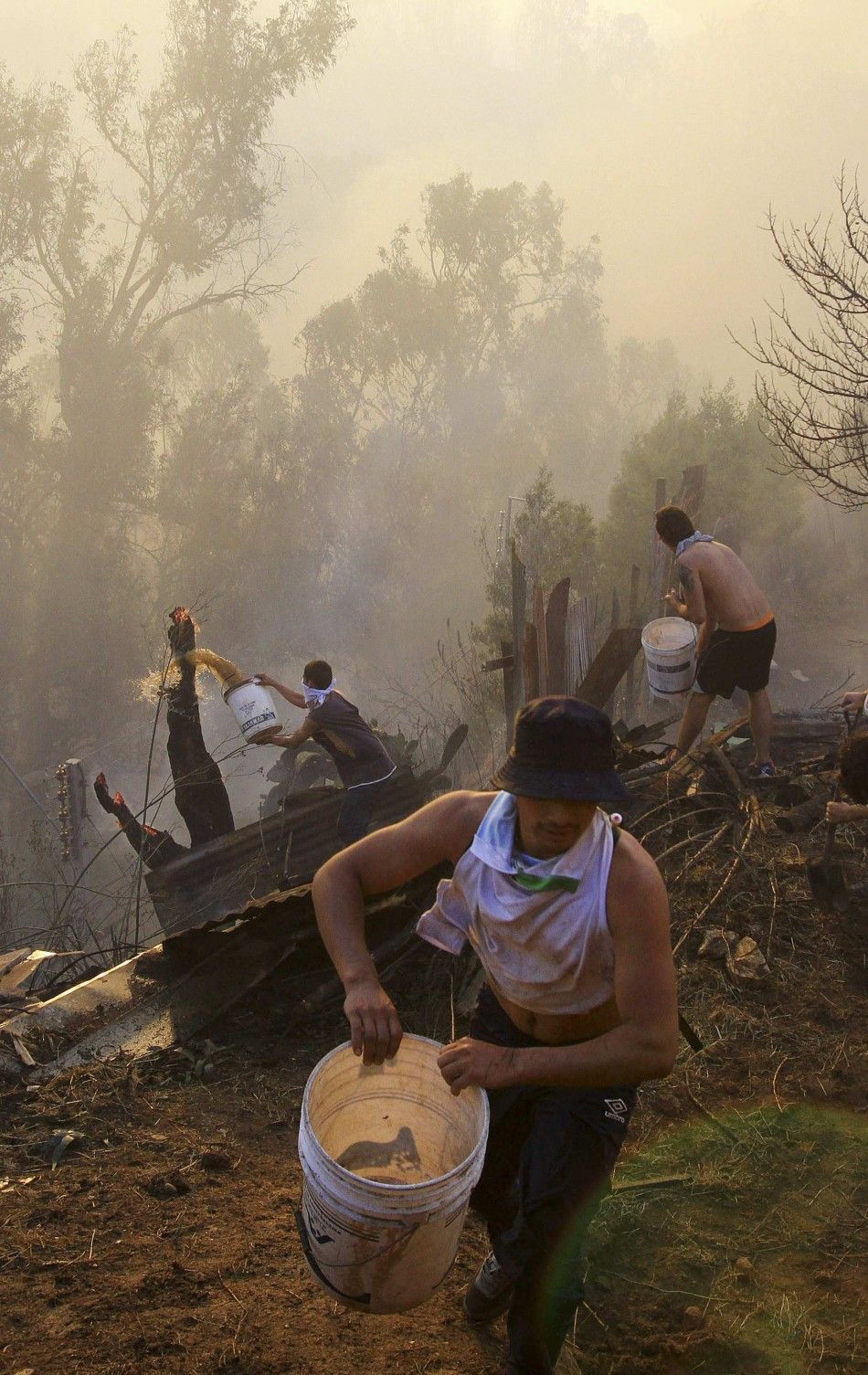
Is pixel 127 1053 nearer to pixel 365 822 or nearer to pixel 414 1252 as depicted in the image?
pixel 414 1252

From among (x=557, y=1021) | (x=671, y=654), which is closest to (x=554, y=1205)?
(x=557, y=1021)

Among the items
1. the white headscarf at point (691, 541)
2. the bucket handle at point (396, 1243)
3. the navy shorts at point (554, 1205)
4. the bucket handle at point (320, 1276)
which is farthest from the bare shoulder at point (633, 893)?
the white headscarf at point (691, 541)

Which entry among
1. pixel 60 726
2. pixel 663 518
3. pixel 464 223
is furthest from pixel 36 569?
pixel 663 518

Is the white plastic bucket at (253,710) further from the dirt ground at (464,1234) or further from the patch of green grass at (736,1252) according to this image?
the patch of green grass at (736,1252)

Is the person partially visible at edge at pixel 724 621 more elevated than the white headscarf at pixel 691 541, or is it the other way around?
the white headscarf at pixel 691 541

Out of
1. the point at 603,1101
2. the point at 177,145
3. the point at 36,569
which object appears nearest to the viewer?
the point at 603,1101

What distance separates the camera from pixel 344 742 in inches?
275

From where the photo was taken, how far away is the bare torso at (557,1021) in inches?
79.0

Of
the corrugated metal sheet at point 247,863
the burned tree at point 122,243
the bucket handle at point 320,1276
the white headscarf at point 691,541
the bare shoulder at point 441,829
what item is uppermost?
the burned tree at point 122,243

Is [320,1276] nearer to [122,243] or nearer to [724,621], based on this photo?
[724,621]

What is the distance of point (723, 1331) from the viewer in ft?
7.82

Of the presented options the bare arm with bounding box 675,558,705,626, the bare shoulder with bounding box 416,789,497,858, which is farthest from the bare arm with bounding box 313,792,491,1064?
the bare arm with bounding box 675,558,705,626

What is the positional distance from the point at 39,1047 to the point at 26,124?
3215 cm

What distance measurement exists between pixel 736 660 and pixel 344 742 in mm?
2848
